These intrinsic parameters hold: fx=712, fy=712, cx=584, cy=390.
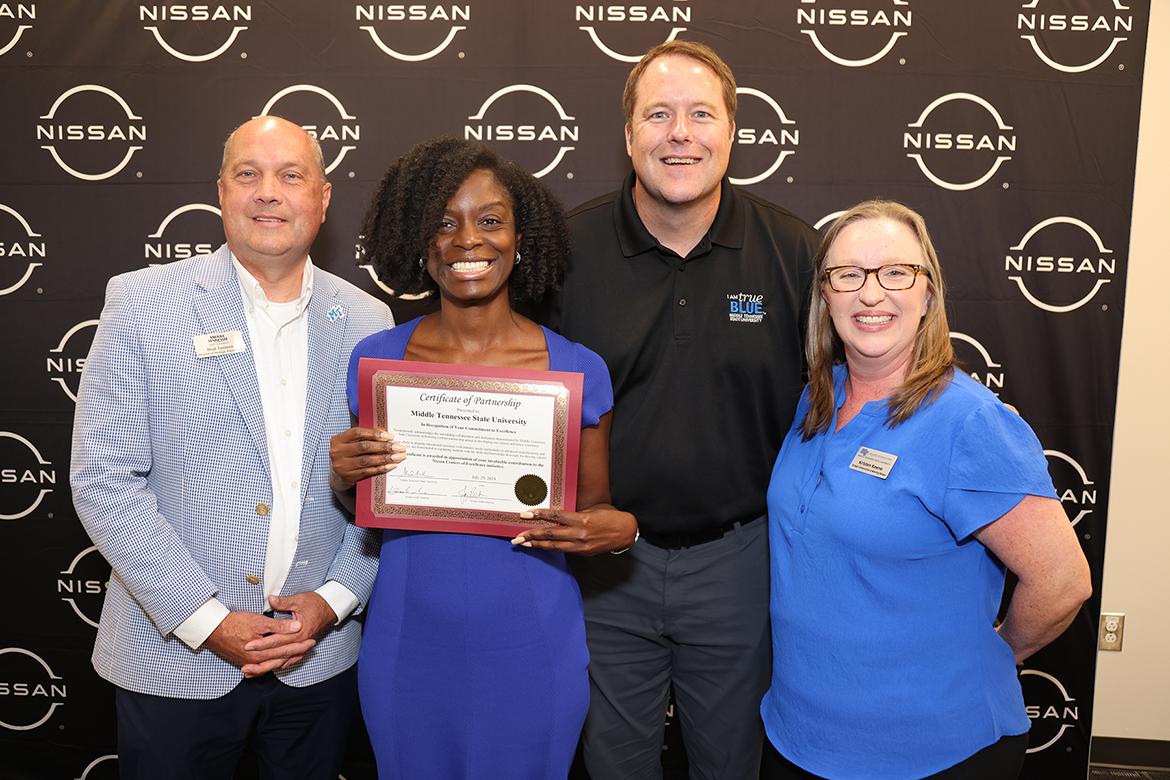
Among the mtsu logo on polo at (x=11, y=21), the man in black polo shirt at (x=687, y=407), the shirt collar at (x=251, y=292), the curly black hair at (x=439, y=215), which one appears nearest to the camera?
the curly black hair at (x=439, y=215)

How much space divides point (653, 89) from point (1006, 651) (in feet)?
5.63

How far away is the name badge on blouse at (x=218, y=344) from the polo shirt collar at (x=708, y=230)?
43.1 inches

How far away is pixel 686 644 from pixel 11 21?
3544 mm

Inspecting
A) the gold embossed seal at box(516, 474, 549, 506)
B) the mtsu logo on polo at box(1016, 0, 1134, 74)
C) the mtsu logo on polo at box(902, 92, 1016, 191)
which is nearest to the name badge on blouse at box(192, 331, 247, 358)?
the gold embossed seal at box(516, 474, 549, 506)

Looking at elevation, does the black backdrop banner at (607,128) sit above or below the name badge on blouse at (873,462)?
above

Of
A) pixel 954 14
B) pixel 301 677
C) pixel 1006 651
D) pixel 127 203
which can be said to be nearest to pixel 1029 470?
pixel 1006 651

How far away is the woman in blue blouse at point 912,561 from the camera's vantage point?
1.49 m

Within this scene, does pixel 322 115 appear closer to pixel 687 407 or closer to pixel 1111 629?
pixel 687 407

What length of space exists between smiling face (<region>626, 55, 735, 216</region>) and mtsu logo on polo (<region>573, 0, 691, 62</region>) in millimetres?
819

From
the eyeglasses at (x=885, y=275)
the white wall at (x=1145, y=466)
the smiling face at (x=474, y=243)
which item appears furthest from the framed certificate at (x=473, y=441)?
the white wall at (x=1145, y=466)

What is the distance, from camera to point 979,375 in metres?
2.90

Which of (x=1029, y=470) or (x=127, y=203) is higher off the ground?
(x=127, y=203)

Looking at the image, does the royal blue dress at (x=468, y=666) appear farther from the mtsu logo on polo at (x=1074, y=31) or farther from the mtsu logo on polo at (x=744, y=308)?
the mtsu logo on polo at (x=1074, y=31)

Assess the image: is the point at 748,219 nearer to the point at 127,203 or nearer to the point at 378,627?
the point at 378,627
